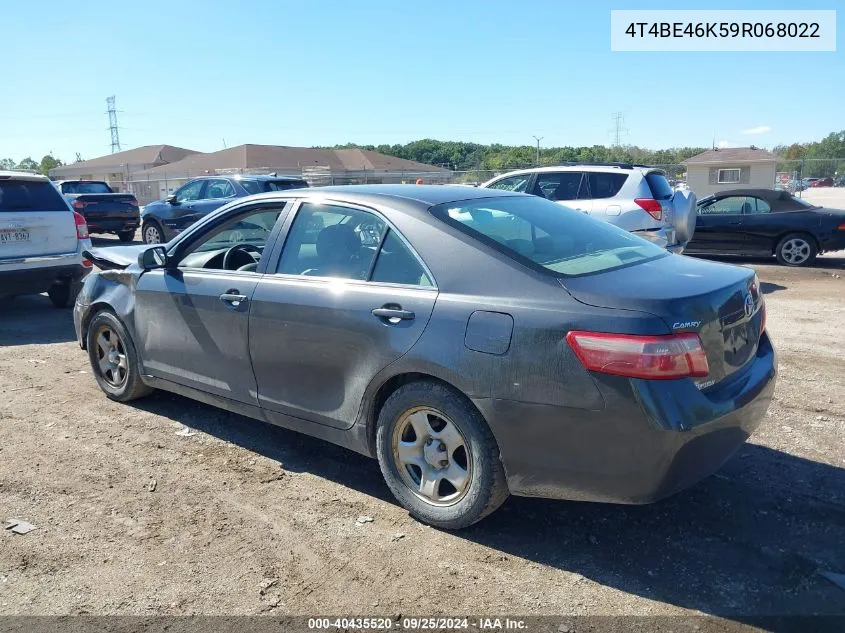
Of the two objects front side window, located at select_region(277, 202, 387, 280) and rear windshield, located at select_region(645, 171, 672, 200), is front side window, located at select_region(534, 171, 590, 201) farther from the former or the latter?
front side window, located at select_region(277, 202, 387, 280)

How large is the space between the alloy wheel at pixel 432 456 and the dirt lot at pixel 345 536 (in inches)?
8.6

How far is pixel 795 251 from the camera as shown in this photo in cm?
1288

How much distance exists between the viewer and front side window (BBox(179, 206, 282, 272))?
4.59 metres

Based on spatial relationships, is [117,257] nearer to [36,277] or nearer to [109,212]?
[36,277]

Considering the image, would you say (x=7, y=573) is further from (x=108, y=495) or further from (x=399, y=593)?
(x=399, y=593)

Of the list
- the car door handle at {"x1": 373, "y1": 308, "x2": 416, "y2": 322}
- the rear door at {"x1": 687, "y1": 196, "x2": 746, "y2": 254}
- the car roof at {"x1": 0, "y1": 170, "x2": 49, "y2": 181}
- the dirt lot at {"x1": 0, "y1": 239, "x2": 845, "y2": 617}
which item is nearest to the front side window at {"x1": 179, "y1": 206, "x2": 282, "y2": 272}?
the dirt lot at {"x1": 0, "y1": 239, "x2": 845, "y2": 617}

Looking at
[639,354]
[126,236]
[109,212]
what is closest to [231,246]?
[639,354]

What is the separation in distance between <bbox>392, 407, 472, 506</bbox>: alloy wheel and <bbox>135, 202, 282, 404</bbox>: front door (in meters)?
1.15

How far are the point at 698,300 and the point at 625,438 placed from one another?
0.68m

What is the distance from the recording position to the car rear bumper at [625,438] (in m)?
2.86

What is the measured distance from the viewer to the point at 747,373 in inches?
132

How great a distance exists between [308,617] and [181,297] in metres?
2.45

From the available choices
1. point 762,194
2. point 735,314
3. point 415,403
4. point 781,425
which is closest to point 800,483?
point 781,425

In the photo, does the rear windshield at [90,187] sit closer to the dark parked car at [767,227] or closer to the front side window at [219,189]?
the front side window at [219,189]
